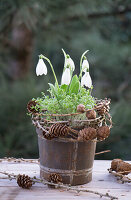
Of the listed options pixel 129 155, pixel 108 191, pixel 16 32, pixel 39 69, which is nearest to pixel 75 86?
pixel 39 69

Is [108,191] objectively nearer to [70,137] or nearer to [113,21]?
[70,137]

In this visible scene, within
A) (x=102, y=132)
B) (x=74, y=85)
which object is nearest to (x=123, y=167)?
(x=102, y=132)

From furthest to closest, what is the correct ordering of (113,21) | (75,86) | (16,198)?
(113,21) → (75,86) → (16,198)

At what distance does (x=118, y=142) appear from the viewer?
7.95 ft

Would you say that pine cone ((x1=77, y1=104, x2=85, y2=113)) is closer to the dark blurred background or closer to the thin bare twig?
the thin bare twig

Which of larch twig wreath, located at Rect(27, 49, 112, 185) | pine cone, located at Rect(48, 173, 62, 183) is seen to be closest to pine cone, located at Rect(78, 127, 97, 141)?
larch twig wreath, located at Rect(27, 49, 112, 185)

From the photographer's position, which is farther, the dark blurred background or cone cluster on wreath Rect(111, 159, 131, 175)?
the dark blurred background

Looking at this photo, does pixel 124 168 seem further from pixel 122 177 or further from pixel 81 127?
pixel 81 127

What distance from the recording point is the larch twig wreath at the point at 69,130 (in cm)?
82

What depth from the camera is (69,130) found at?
811mm

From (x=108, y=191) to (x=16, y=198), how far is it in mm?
252

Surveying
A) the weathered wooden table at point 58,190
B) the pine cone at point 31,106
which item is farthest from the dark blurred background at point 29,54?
the weathered wooden table at point 58,190

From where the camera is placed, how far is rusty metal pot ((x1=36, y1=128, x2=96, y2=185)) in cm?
84

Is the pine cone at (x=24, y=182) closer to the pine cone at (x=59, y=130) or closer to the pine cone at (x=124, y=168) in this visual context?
the pine cone at (x=59, y=130)
